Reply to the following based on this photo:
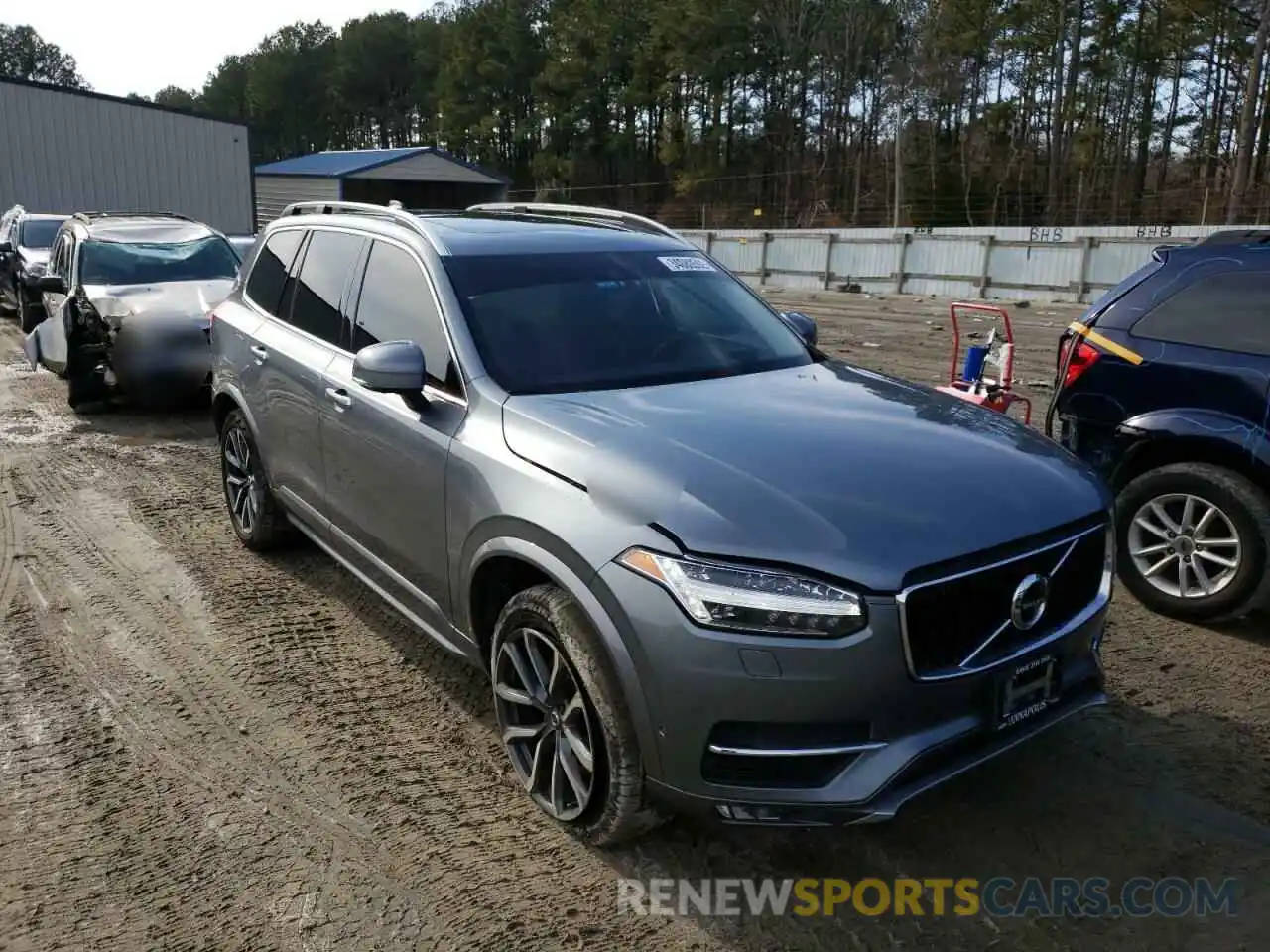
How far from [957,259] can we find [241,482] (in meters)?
22.1

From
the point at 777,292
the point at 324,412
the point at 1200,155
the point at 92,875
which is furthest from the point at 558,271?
the point at 1200,155

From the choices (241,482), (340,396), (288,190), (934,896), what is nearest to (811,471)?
(934,896)

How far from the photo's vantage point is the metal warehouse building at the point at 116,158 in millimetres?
28031

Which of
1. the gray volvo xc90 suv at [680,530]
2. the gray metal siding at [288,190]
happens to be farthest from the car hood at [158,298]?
the gray metal siding at [288,190]

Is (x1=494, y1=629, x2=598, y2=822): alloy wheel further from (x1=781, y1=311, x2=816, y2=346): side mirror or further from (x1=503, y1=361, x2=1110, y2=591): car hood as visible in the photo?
(x1=781, y1=311, x2=816, y2=346): side mirror

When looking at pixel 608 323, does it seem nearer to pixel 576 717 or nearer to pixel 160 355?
pixel 576 717

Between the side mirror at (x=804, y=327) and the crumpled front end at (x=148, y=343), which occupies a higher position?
the side mirror at (x=804, y=327)

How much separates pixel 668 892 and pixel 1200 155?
168ft

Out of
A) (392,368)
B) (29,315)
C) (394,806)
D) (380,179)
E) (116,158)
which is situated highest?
(380,179)

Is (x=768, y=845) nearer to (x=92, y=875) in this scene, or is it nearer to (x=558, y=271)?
(x=92, y=875)

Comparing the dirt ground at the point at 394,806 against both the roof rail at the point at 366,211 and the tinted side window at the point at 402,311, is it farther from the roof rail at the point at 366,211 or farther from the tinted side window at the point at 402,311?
the roof rail at the point at 366,211

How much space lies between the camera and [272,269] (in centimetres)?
538

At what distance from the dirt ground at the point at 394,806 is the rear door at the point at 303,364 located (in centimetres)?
68

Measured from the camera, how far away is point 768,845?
318cm
